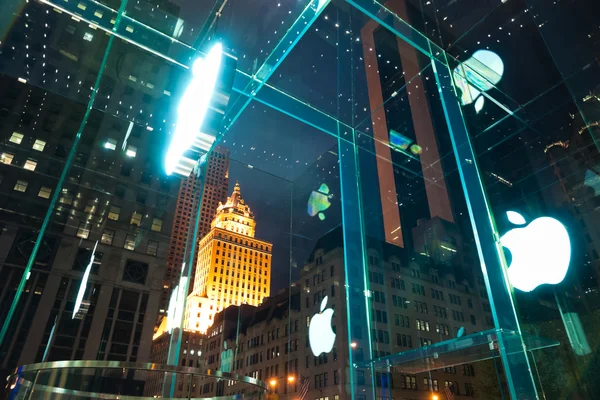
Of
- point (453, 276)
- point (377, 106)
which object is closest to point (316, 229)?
point (377, 106)

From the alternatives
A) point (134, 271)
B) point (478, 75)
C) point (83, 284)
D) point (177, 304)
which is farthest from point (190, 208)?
point (478, 75)

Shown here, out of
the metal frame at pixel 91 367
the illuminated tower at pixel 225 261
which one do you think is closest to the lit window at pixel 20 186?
the illuminated tower at pixel 225 261

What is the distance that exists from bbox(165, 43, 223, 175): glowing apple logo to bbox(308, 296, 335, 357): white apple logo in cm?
560

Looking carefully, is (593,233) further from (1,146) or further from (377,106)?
(1,146)

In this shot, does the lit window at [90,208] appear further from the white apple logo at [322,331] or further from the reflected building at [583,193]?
the reflected building at [583,193]

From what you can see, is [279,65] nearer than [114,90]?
Yes

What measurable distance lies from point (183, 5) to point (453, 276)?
5.46 meters

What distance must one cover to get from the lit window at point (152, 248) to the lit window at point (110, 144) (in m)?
2.54

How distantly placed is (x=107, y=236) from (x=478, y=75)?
8.59m

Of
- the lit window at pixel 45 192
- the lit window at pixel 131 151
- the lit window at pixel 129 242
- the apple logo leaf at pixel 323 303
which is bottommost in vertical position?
the apple logo leaf at pixel 323 303

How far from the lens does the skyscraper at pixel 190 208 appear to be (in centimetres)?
692

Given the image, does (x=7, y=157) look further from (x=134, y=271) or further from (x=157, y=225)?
(x=157, y=225)

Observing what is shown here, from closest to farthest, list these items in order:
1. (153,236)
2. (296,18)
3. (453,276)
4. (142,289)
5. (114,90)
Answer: (453,276)
(296,18)
(114,90)
(153,236)
(142,289)

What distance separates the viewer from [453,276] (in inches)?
166
